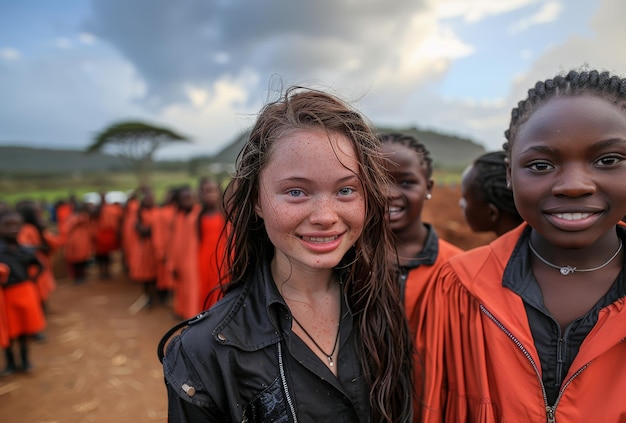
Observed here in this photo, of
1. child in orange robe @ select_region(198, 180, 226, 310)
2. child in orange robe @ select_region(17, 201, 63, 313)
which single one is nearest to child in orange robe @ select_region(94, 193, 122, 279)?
child in orange robe @ select_region(17, 201, 63, 313)

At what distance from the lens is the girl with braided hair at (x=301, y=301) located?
1161 millimetres

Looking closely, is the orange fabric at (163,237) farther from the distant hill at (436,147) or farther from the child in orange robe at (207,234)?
the child in orange robe at (207,234)

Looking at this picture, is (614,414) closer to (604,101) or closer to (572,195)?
(572,195)

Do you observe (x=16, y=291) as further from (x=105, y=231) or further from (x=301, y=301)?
(x=301, y=301)

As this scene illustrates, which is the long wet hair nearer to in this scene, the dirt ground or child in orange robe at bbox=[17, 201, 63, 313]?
the dirt ground

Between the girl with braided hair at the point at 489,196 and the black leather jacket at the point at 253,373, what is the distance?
148cm

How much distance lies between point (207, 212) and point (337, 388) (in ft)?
13.6

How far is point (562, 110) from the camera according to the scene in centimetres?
112

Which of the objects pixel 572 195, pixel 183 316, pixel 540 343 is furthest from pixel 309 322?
pixel 183 316

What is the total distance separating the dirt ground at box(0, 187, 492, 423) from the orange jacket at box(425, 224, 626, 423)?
11.4 feet

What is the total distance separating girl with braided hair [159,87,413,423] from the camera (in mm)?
1161

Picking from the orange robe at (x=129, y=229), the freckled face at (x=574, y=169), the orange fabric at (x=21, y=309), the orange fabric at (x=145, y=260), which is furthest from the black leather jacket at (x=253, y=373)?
the orange robe at (x=129, y=229)

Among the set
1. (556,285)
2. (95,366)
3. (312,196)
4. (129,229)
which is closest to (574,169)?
(556,285)

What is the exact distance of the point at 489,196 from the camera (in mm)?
2307
